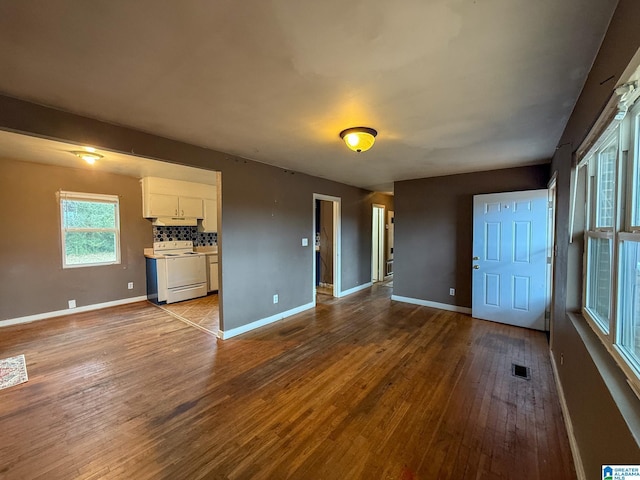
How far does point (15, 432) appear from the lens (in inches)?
72.9

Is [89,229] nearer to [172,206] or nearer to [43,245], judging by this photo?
[43,245]

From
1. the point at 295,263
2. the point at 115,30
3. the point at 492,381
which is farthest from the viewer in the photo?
the point at 295,263

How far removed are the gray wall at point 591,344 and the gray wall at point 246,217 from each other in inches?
129

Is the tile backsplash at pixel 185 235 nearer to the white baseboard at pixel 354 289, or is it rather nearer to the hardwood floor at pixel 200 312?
the hardwood floor at pixel 200 312

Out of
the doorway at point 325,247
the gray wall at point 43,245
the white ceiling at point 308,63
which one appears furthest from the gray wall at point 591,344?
the gray wall at point 43,245

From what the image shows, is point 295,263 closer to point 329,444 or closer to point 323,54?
point 329,444

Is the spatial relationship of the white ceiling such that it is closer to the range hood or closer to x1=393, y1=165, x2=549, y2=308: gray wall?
x1=393, y1=165, x2=549, y2=308: gray wall

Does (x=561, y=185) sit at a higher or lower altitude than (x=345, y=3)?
lower

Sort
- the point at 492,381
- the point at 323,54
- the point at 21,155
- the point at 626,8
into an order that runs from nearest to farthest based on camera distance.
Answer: the point at 626,8 → the point at 323,54 → the point at 492,381 → the point at 21,155

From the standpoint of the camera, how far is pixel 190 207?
5441 mm

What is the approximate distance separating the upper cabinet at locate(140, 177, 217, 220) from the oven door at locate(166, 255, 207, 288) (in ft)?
2.90

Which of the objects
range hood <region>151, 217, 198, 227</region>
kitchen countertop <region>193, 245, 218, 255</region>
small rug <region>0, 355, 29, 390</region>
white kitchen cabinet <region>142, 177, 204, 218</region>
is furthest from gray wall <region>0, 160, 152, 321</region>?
small rug <region>0, 355, 29, 390</region>

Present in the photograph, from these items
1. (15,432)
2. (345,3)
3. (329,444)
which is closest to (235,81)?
(345,3)

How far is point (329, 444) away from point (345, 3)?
2.43 m
